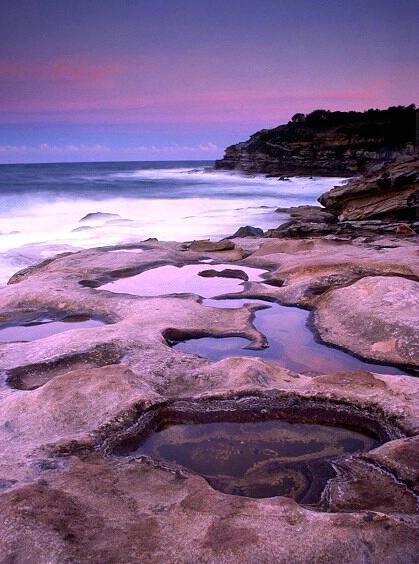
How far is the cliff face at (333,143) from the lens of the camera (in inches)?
2096

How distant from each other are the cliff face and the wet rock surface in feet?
155

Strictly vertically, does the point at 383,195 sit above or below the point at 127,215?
above

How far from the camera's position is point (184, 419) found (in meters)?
3.97

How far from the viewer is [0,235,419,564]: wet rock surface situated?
7.85 ft

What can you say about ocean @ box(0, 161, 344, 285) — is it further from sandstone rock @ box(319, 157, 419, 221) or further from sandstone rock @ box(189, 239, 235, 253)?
sandstone rock @ box(189, 239, 235, 253)

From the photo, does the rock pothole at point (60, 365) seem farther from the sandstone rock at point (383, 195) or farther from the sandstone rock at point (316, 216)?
the sandstone rock at point (316, 216)

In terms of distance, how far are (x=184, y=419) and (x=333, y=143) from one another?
56.8 meters

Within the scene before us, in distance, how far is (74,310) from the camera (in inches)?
281

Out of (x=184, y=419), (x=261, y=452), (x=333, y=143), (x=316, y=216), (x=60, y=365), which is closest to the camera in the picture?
(x=261, y=452)

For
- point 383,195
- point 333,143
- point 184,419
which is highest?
point 333,143

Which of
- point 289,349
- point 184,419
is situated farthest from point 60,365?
point 289,349

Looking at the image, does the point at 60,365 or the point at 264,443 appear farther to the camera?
the point at 60,365

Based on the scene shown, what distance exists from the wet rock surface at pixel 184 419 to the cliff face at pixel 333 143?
47.1 m

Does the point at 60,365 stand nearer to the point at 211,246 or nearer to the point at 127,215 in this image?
the point at 211,246
